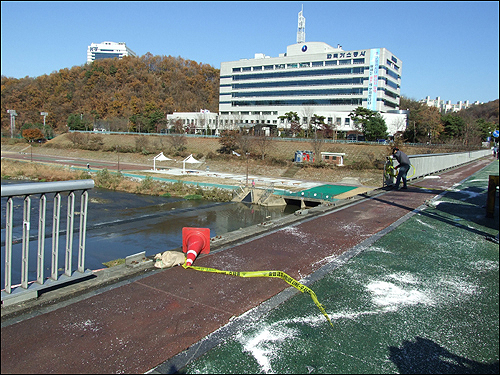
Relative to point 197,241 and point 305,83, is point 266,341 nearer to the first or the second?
point 197,241

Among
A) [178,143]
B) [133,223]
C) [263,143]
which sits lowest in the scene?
[133,223]

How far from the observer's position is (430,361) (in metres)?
3.75

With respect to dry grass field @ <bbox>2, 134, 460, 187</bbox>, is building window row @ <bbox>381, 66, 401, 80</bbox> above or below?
above

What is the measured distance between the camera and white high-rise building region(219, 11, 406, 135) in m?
66.2

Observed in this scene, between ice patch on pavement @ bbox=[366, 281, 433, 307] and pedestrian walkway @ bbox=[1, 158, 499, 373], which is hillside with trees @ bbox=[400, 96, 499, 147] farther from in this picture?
ice patch on pavement @ bbox=[366, 281, 433, 307]

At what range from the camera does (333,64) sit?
234 ft

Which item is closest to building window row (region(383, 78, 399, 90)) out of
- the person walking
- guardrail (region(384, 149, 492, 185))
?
guardrail (region(384, 149, 492, 185))

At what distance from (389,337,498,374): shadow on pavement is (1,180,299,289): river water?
757 cm

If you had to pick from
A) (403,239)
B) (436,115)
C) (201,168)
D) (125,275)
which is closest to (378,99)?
(436,115)

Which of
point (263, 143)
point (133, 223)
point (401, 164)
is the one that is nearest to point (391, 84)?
point (263, 143)

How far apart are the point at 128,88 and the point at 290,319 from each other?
403 feet

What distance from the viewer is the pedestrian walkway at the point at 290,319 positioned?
3.68 m

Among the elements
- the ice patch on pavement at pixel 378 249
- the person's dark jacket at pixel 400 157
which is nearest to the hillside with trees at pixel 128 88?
the person's dark jacket at pixel 400 157

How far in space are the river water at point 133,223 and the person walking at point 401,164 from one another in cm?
623
